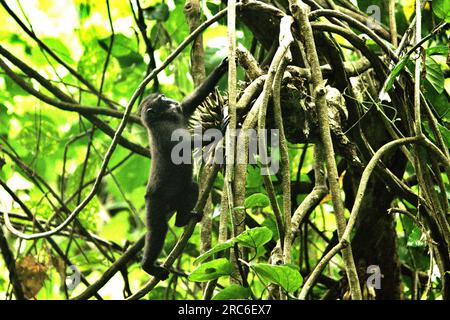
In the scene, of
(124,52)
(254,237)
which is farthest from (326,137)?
(124,52)

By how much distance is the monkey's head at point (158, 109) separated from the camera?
88.9 inches

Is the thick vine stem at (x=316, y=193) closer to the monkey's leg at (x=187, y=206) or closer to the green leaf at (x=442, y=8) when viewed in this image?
the monkey's leg at (x=187, y=206)

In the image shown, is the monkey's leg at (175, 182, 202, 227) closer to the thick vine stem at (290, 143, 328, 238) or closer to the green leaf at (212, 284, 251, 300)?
the thick vine stem at (290, 143, 328, 238)

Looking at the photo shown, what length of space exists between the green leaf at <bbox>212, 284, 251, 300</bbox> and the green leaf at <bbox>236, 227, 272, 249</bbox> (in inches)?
3.7

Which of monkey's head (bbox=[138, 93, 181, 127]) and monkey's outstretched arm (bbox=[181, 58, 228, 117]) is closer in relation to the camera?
monkey's outstretched arm (bbox=[181, 58, 228, 117])

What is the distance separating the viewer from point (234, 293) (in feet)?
4.47

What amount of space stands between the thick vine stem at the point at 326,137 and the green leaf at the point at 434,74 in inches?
27.4

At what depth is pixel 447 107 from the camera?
7.97 ft

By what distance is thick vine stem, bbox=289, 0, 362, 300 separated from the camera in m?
1.42

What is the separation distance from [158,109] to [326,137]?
966 millimetres

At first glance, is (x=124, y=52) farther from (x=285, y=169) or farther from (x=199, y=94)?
(x=285, y=169)

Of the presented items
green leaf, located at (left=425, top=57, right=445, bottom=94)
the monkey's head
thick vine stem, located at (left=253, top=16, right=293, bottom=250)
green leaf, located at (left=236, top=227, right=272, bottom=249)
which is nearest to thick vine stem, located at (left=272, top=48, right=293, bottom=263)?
thick vine stem, located at (left=253, top=16, right=293, bottom=250)
